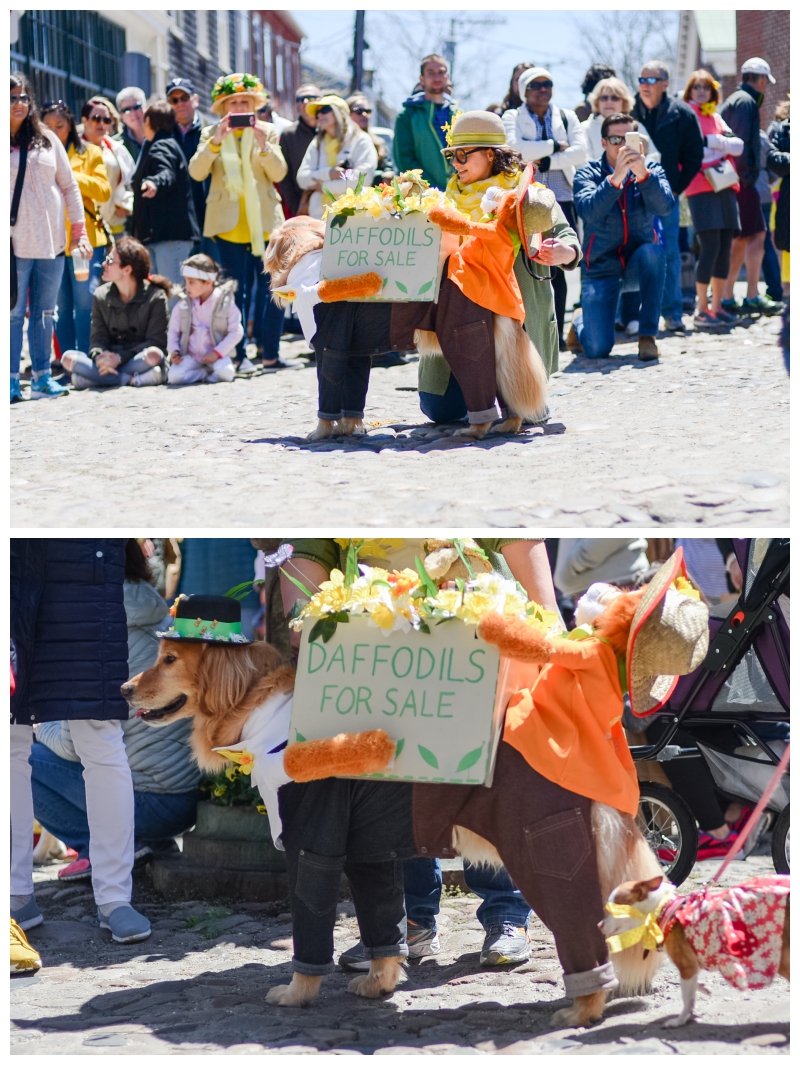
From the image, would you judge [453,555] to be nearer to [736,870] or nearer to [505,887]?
[505,887]

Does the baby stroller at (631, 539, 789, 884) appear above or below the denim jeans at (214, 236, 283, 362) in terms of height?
below

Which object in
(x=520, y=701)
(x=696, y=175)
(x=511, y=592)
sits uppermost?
(x=696, y=175)

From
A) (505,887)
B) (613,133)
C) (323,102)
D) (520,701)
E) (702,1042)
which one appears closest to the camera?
(702,1042)

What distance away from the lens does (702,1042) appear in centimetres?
350

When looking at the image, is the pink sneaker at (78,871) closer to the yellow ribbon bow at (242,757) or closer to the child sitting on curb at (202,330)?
the yellow ribbon bow at (242,757)

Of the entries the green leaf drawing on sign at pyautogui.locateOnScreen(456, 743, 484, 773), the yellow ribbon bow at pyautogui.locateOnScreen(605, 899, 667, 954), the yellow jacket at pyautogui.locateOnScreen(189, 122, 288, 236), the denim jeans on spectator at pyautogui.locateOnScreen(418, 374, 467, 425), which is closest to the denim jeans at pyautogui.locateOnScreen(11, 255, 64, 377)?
the yellow jacket at pyautogui.locateOnScreen(189, 122, 288, 236)

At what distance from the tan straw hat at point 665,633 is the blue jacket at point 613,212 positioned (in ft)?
16.2

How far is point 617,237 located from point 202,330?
298 cm

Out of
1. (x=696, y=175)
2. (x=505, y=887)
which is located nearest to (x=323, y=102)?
(x=696, y=175)

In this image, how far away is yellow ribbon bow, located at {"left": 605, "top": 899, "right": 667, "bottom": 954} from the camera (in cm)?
366

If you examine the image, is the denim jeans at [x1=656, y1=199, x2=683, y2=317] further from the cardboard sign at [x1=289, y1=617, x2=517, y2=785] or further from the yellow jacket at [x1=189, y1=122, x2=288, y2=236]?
the cardboard sign at [x1=289, y1=617, x2=517, y2=785]

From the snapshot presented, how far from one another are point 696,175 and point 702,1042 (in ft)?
24.5

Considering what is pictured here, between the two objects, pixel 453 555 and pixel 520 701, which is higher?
pixel 453 555

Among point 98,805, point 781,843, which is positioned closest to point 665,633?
point 781,843
